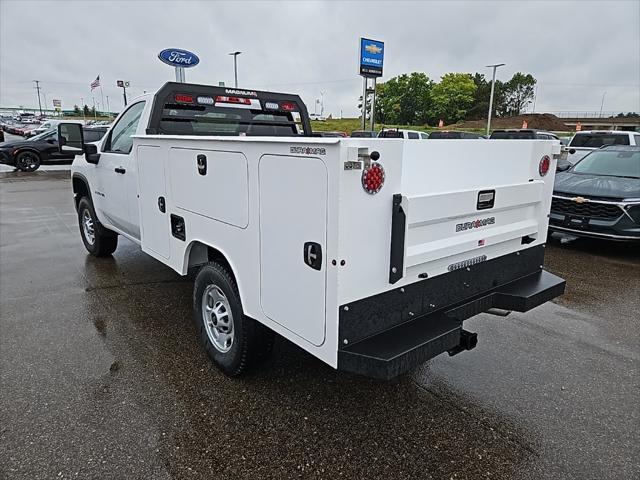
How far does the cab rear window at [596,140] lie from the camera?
12.6 metres

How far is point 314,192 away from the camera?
2.17 meters

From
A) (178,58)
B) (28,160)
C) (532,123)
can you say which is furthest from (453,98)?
(178,58)

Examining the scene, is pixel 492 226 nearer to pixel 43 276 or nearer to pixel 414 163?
pixel 414 163

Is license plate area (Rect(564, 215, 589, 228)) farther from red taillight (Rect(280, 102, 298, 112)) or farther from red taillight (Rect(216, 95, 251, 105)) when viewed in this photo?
red taillight (Rect(216, 95, 251, 105))

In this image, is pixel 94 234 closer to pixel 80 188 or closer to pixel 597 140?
pixel 80 188

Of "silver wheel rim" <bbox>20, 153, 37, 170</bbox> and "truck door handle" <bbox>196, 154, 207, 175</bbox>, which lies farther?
"silver wheel rim" <bbox>20, 153, 37, 170</bbox>

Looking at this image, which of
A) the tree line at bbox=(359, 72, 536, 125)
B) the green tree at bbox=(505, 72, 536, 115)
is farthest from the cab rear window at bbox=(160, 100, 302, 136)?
the green tree at bbox=(505, 72, 536, 115)

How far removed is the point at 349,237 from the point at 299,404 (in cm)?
141

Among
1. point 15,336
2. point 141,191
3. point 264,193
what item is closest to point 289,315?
point 264,193

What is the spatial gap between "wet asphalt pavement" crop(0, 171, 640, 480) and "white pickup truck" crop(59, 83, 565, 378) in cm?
46

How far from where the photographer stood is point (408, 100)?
266 ft

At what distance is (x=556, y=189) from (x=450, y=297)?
560cm

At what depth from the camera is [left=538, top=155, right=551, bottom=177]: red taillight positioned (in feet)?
10.3

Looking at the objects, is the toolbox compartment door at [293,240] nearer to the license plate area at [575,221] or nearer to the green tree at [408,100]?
→ the license plate area at [575,221]
